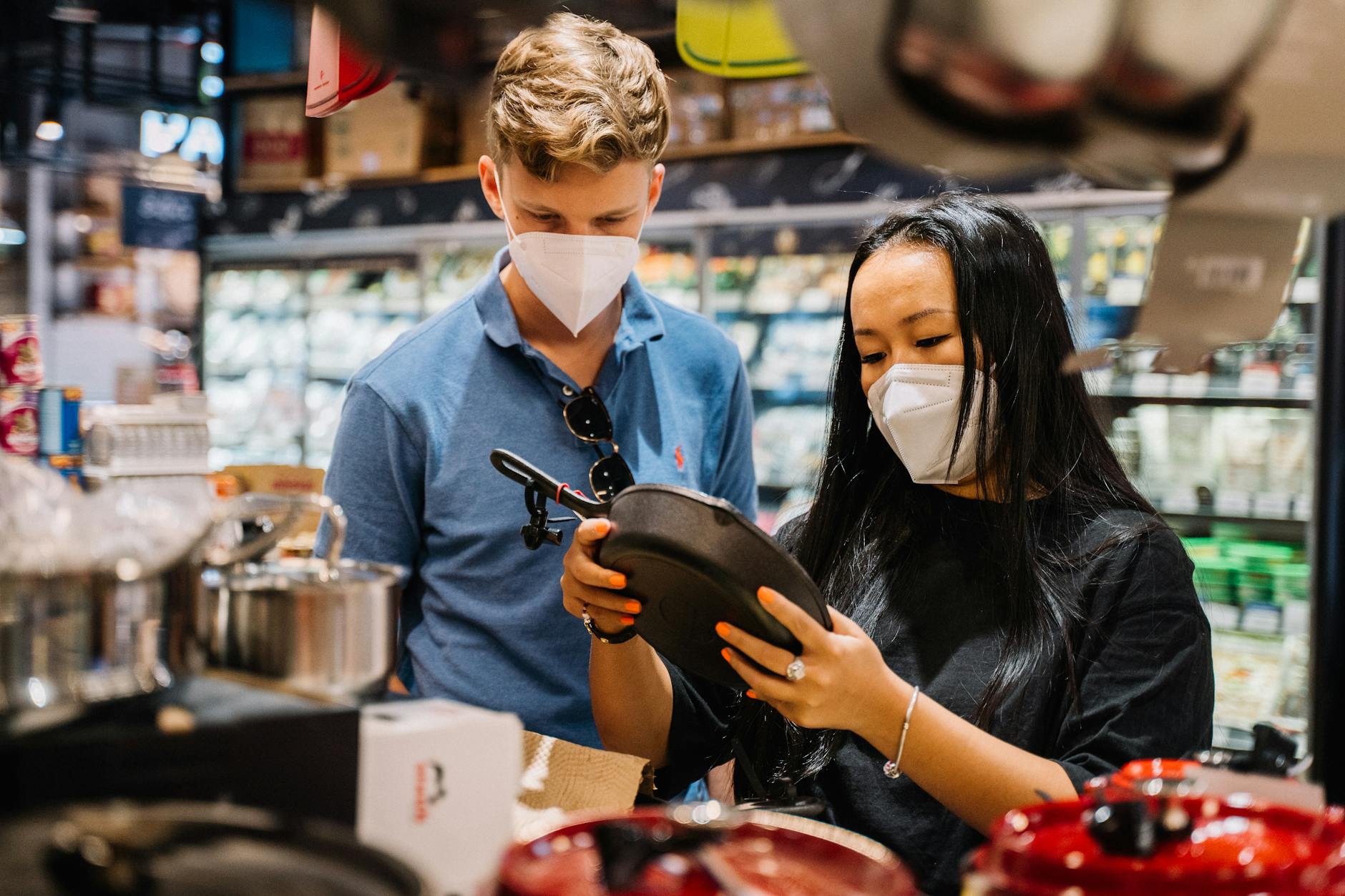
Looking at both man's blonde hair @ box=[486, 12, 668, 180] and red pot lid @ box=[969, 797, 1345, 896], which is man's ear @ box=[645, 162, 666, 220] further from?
red pot lid @ box=[969, 797, 1345, 896]

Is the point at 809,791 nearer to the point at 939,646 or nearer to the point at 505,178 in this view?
the point at 939,646

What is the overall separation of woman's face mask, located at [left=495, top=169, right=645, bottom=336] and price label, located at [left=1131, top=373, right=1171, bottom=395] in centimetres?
272

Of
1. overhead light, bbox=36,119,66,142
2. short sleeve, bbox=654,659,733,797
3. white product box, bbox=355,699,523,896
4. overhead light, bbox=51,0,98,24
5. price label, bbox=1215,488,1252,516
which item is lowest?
short sleeve, bbox=654,659,733,797

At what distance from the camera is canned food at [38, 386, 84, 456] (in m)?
3.00

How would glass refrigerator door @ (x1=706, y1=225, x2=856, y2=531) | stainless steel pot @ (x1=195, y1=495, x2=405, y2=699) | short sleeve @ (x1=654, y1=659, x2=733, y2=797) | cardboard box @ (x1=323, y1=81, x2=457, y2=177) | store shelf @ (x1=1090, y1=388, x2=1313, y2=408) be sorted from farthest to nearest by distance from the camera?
1. cardboard box @ (x1=323, y1=81, x2=457, y2=177)
2. glass refrigerator door @ (x1=706, y1=225, x2=856, y2=531)
3. store shelf @ (x1=1090, y1=388, x2=1313, y2=408)
4. short sleeve @ (x1=654, y1=659, x2=733, y2=797)
5. stainless steel pot @ (x1=195, y1=495, x2=405, y2=699)

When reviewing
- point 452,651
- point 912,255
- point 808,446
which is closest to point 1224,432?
point 808,446

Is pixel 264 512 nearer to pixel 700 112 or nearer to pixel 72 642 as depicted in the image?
pixel 72 642

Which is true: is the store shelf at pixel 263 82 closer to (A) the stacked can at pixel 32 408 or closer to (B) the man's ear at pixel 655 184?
(A) the stacked can at pixel 32 408

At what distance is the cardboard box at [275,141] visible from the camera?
632 centimetres

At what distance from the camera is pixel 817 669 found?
3.84ft

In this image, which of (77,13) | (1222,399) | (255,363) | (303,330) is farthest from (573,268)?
(77,13)

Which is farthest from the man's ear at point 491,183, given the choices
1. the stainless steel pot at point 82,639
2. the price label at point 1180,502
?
the price label at point 1180,502

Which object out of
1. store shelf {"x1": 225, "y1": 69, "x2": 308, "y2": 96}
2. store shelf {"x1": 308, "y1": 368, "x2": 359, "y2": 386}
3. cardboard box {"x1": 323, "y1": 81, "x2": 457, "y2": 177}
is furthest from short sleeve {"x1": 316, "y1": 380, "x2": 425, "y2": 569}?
store shelf {"x1": 225, "y1": 69, "x2": 308, "y2": 96}

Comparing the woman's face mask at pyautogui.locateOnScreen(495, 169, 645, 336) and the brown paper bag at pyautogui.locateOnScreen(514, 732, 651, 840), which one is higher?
the woman's face mask at pyautogui.locateOnScreen(495, 169, 645, 336)
